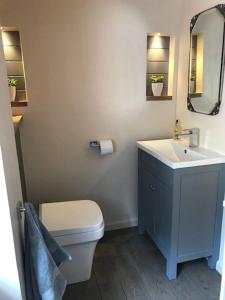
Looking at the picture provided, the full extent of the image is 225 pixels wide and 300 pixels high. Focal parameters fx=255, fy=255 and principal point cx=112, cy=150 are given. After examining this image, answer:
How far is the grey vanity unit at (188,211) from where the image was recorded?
5.93 feet

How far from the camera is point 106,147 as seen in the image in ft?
7.63

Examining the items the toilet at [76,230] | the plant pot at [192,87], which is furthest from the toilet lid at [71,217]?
the plant pot at [192,87]

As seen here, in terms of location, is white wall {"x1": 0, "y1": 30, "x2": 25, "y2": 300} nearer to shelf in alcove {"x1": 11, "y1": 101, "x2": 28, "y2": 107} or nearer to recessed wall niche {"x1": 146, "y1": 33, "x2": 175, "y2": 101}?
shelf in alcove {"x1": 11, "y1": 101, "x2": 28, "y2": 107}

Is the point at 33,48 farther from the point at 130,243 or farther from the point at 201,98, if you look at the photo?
the point at 130,243

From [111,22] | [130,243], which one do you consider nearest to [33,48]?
[111,22]

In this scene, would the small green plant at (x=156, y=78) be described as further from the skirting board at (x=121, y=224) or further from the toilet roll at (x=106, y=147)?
the skirting board at (x=121, y=224)

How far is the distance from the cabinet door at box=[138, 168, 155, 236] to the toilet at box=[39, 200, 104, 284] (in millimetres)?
519

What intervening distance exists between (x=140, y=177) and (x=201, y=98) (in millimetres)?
889

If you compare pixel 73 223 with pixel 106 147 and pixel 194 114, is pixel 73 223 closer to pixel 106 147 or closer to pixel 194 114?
pixel 106 147

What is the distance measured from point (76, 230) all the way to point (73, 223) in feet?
0.22

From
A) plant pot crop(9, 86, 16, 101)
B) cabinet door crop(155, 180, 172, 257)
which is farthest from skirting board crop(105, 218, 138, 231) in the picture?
plant pot crop(9, 86, 16, 101)

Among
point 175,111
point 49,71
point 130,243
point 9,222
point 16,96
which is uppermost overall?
point 49,71

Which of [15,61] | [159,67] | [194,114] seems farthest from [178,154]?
[15,61]

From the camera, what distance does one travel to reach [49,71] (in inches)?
83.3
